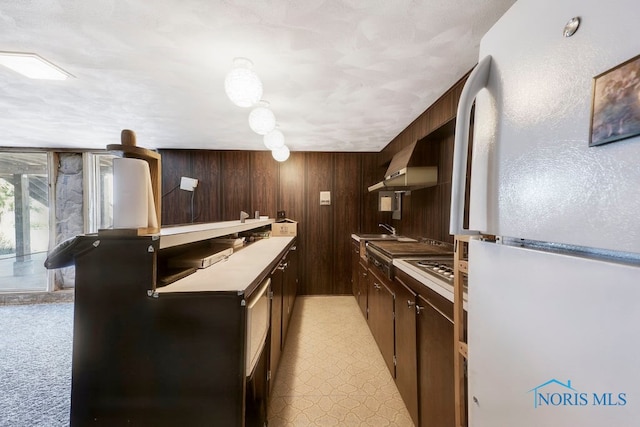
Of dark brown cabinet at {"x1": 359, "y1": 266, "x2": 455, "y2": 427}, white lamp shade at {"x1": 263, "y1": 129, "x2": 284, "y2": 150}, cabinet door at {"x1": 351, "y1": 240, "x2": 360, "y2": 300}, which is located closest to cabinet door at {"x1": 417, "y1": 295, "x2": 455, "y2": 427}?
dark brown cabinet at {"x1": 359, "y1": 266, "x2": 455, "y2": 427}

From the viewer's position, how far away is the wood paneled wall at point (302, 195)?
417 centimetres

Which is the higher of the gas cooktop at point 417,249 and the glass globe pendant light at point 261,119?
the glass globe pendant light at point 261,119

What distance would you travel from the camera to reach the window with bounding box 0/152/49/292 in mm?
3811

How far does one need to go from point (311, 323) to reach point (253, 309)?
2.13m

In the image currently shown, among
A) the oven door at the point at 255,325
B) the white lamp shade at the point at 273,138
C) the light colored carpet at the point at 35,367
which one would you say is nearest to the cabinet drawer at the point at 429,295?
the oven door at the point at 255,325

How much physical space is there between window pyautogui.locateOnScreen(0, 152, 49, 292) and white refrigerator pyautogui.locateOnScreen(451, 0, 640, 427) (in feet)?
18.9

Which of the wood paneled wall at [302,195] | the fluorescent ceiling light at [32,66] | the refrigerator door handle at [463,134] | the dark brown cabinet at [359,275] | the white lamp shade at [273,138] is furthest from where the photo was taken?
the wood paneled wall at [302,195]

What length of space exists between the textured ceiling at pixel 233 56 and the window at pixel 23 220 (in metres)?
1.38

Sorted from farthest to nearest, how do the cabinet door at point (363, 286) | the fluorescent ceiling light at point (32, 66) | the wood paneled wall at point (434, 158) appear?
the cabinet door at point (363, 286), the wood paneled wall at point (434, 158), the fluorescent ceiling light at point (32, 66)

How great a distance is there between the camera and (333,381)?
2.03 m

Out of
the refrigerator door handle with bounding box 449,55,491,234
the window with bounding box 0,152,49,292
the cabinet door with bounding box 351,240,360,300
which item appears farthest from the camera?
the window with bounding box 0,152,49,292

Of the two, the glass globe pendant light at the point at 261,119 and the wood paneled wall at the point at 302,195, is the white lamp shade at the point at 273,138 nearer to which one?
the glass globe pendant light at the point at 261,119

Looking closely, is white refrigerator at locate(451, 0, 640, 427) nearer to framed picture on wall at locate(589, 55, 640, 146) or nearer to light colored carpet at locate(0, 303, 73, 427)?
framed picture on wall at locate(589, 55, 640, 146)

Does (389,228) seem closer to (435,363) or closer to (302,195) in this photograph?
(302,195)
